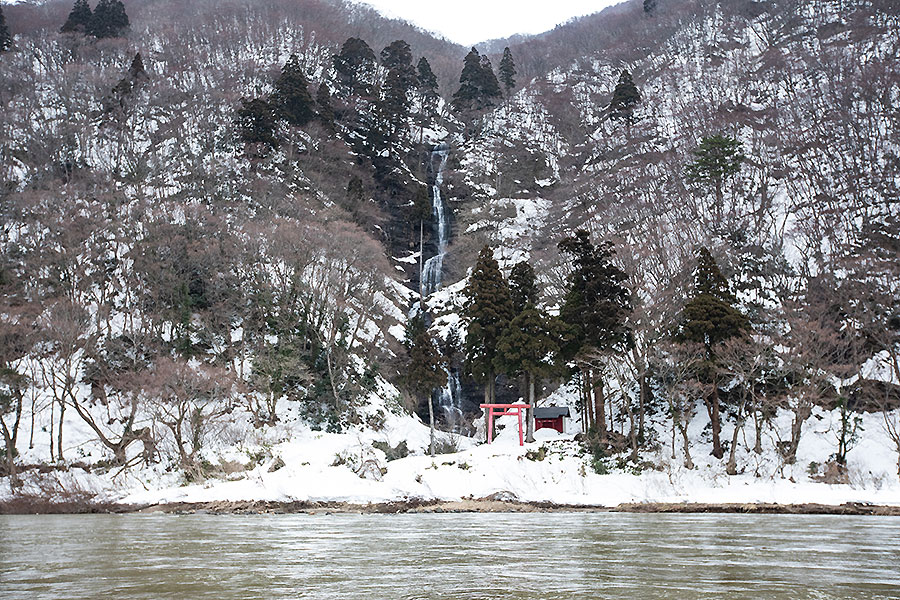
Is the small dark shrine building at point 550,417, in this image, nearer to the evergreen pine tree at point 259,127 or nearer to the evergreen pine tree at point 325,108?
the evergreen pine tree at point 259,127

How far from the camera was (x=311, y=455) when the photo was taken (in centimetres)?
2778

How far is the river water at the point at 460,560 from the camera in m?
6.85

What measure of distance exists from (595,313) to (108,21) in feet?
223

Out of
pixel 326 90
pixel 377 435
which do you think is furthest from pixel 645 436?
pixel 326 90

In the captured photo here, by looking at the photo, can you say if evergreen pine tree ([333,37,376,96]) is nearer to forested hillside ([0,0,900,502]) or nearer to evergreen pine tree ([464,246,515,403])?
forested hillside ([0,0,900,502])

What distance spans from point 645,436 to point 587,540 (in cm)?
1947

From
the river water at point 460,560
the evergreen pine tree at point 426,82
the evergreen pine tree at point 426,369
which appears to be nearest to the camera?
the river water at point 460,560

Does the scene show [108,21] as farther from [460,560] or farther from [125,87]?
[460,560]

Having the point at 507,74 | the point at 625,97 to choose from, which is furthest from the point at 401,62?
the point at 625,97

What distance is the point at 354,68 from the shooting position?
76.8m

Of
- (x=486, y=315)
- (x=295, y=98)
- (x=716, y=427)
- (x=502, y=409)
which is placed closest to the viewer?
(x=716, y=427)

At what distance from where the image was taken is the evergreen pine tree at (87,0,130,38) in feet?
234

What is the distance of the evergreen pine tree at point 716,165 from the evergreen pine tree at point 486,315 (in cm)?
1755

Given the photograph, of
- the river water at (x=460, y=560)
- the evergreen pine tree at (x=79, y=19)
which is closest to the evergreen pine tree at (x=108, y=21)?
the evergreen pine tree at (x=79, y=19)
